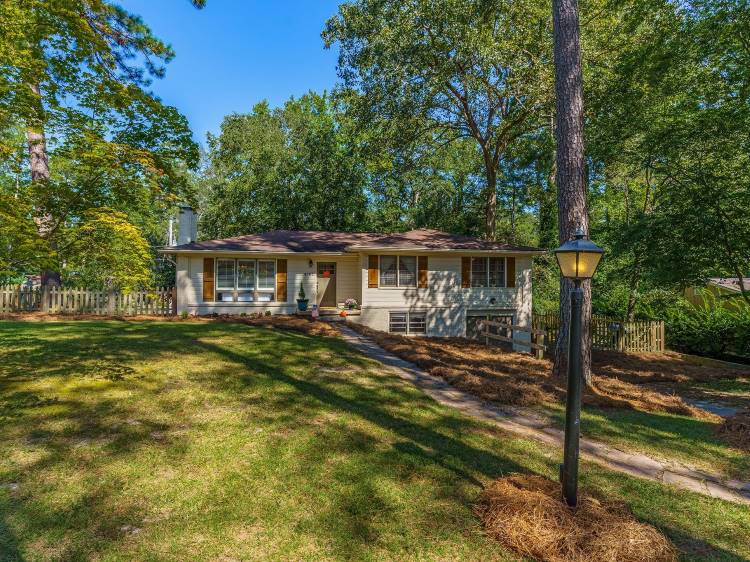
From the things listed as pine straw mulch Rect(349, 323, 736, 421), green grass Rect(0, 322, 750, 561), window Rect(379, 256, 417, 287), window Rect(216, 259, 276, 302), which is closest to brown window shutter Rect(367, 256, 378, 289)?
window Rect(379, 256, 417, 287)

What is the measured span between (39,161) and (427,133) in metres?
16.2

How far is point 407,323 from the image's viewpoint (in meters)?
15.9

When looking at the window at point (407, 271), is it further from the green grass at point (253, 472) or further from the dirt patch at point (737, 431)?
the dirt patch at point (737, 431)

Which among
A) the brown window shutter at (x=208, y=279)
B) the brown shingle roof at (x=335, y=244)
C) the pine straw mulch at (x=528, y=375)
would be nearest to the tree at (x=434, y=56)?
the brown shingle roof at (x=335, y=244)

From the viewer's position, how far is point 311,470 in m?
4.01

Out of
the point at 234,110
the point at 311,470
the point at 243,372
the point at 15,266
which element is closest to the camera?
the point at 311,470

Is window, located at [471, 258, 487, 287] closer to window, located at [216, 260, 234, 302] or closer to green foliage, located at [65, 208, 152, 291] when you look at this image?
window, located at [216, 260, 234, 302]

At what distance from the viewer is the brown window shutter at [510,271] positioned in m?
16.5

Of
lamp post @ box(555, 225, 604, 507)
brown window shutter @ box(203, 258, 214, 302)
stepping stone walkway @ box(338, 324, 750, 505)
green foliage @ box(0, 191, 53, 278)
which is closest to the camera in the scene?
lamp post @ box(555, 225, 604, 507)

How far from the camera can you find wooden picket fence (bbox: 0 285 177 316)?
15.1 metres

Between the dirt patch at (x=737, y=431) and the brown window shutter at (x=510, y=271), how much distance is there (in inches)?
410

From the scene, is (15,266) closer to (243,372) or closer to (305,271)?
(243,372)

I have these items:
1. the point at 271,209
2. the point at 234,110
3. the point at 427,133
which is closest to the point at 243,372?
the point at 427,133

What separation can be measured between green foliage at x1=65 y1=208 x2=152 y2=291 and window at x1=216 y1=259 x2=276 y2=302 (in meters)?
9.19
